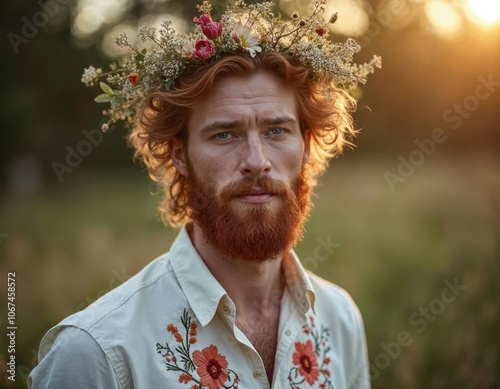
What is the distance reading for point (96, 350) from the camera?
99.0 inches

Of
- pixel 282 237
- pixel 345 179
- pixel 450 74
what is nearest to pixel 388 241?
pixel 345 179

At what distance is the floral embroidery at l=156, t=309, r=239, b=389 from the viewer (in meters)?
2.64

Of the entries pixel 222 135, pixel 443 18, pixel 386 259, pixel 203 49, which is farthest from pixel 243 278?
pixel 443 18

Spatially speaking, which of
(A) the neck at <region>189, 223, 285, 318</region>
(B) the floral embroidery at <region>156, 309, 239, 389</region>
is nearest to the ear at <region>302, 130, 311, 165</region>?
(A) the neck at <region>189, 223, 285, 318</region>

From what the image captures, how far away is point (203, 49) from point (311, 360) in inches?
68.7

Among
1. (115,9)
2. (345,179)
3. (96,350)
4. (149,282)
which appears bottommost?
(96,350)

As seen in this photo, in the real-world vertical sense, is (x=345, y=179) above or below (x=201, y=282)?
above

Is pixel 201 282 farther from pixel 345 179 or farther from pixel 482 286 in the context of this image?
pixel 345 179

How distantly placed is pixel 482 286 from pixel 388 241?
2773 millimetres

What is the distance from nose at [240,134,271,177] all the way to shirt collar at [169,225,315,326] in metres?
0.52

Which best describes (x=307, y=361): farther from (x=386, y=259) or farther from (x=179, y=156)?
(x=386, y=259)

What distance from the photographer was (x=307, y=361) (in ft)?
9.95

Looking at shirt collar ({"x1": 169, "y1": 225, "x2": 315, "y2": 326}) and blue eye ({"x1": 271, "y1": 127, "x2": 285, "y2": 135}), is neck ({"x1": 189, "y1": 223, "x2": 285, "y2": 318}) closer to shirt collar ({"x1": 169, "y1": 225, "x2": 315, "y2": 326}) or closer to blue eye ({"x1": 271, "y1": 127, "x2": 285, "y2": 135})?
shirt collar ({"x1": 169, "y1": 225, "x2": 315, "y2": 326})

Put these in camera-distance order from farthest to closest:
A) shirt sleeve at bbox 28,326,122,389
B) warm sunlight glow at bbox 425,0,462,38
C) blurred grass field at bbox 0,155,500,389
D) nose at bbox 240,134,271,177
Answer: warm sunlight glow at bbox 425,0,462,38 < blurred grass field at bbox 0,155,500,389 < nose at bbox 240,134,271,177 < shirt sleeve at bbox 28,326,122,389
